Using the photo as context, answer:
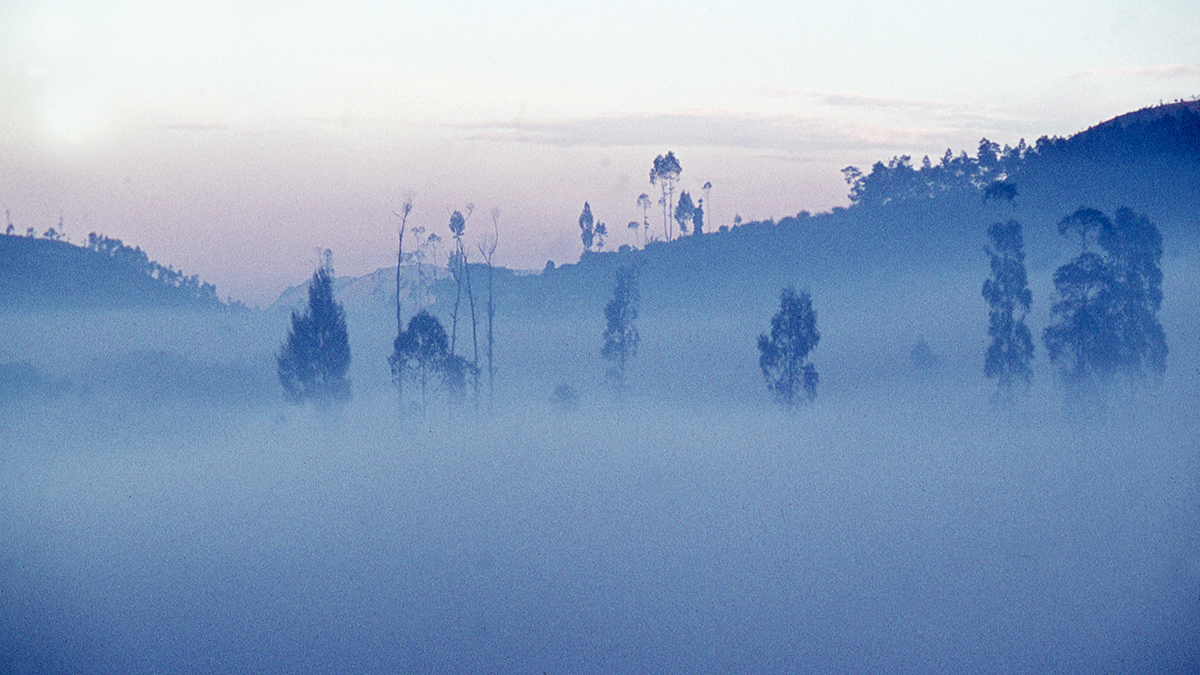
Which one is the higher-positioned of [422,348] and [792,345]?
[422,348]

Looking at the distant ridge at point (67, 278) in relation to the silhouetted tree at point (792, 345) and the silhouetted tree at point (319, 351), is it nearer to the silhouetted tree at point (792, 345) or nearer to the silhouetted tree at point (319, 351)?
the silhouetted tree at point (319, 351)

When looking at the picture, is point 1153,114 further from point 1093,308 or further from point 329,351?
point 329,351

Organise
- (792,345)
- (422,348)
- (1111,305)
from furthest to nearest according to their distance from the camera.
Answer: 1. (422,348)
2. (792,345)
3. (1111,305)

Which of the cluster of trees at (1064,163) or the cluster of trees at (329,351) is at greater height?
the cluster of trees at (1064,163)

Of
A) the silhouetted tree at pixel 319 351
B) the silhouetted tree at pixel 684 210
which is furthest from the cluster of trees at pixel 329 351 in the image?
the silhouetted tree at pixel 684 210

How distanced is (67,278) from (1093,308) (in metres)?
187

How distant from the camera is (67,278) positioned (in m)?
181

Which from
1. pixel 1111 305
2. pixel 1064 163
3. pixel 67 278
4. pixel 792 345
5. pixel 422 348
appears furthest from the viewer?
pixel 67 278

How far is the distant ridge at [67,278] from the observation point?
560ft

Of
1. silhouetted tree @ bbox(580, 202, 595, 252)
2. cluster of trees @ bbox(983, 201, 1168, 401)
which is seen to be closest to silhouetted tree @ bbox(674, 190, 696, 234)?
silhouetted tree @ bbox(580, 202, 595, 252)

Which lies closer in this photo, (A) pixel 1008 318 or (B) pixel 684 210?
(A) pixel 1008 318

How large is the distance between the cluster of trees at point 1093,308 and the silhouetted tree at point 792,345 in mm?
12713

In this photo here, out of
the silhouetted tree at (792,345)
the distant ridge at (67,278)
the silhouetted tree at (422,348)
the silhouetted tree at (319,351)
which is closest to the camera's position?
the silhouetted tree at (792,345)

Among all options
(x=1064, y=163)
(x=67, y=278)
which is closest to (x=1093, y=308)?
(x=1064, y=163)
